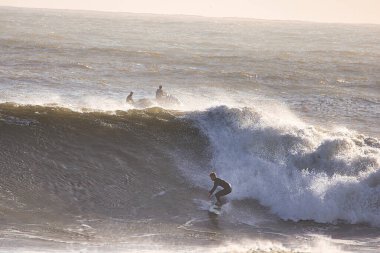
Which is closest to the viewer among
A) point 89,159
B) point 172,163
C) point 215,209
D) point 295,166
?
point 215,209

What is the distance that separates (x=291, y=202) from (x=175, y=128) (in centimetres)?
744

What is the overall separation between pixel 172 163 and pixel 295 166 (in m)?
4.34

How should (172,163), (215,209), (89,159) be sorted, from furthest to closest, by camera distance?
1. (172,163)
2. (89,159)
3. (215,209)

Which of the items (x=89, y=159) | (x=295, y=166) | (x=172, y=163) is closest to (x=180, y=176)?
(x=172, y=163)

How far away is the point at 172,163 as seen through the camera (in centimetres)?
2028

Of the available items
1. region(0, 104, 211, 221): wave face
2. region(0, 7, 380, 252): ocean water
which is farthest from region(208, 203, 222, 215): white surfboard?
region(0, 104, 211, 221): wave face

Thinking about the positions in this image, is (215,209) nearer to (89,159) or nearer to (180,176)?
(180,176)

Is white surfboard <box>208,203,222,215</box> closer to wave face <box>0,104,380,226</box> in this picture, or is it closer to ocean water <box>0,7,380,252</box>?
ocean water <box>0,7,380,252</box>

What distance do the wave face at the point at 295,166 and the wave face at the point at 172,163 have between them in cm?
3

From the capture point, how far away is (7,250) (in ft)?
41.0

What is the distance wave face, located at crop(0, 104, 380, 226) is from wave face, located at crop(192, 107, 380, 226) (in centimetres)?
3

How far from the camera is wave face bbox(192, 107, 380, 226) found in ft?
55.0

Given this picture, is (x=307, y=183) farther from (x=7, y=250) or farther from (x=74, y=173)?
(x=7, y=250)

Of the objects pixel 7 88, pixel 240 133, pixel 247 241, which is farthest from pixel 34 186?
pixel 7 88
